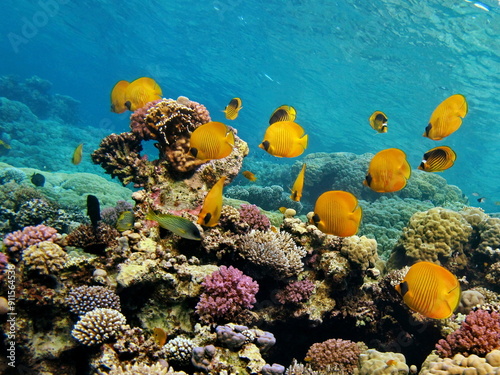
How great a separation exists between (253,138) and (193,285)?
2669 inches

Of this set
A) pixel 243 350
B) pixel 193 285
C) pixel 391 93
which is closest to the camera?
pixel 243 350

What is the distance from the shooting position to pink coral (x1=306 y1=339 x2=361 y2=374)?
378cm

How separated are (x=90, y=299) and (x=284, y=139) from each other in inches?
122

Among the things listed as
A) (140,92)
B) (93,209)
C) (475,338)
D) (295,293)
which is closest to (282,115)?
(140,92)

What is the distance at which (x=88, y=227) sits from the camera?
4.23 metres

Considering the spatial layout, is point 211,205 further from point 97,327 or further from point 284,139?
point 97,327

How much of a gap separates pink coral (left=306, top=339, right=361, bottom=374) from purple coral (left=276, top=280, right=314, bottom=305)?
685mm

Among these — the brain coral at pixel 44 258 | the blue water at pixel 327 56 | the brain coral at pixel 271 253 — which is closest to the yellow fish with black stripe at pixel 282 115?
the brain coral at pixel 271 253

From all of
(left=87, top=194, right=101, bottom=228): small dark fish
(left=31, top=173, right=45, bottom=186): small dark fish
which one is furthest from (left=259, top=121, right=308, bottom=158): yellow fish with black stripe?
(left=31, top=173, right=45, bottom=186): small dark fish

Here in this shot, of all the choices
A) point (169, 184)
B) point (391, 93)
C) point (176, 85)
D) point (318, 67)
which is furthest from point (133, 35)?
point (169, 184)

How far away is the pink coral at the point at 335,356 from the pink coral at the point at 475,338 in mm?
1069

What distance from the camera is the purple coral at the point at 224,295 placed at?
11.0 feet

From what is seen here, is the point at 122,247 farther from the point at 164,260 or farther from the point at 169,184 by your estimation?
the point at 169,184

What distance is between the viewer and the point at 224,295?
3.43 m
